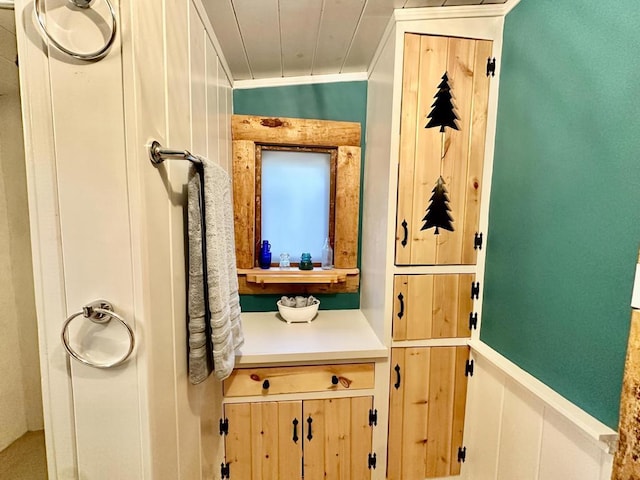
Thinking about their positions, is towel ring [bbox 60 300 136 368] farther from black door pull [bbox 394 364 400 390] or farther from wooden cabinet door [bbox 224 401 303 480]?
black door pull [bbox 394 364 400 390]

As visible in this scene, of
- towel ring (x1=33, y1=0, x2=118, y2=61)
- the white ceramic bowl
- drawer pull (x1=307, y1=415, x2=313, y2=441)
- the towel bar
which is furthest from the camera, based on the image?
the white ceramic bowl

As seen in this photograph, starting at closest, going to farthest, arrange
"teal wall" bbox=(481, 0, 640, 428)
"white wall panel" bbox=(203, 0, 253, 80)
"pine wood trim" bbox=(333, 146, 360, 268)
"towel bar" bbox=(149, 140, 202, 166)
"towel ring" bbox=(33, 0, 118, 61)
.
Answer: "towel ring" bbox=(33, 0, 118, 61) < "towel bar" bbox=(149, 140, 202, 166) < "teal wall" bbox=(481, 0, 640, 428) < "white wall panel" bbox=(203, 0, 253, 80) < "pine wood trim" bbox=(333, 146, 360, 268)

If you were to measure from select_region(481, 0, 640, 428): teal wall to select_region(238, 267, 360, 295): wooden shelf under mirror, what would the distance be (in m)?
0.77

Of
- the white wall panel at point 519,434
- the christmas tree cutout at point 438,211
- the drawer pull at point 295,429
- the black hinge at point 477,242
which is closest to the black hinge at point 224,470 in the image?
the drawer pull at point 295,429

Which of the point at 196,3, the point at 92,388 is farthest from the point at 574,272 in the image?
the point at 196,3

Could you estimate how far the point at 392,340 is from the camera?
4.26 feet

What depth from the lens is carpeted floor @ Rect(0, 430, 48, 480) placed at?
0.82 m

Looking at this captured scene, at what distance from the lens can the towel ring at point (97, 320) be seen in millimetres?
593

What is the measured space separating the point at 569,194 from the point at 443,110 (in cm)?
59

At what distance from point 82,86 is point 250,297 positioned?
1331mm

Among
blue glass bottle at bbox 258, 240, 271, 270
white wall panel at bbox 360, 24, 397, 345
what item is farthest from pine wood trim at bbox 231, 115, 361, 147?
blue glass bottle at bbox 258, 240, 271, 270

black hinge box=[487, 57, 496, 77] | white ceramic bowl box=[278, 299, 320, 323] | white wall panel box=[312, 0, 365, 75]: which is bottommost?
white ceramic bowl box=[278, 299, 320, 323]

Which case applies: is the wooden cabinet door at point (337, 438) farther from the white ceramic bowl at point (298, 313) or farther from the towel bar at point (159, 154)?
the towel bar at point (159, 154)

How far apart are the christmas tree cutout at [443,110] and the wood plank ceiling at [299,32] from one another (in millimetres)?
321
